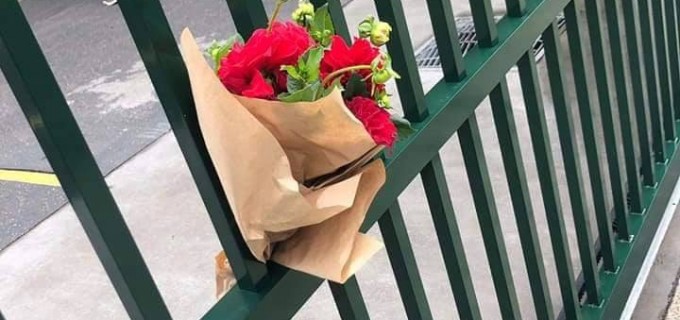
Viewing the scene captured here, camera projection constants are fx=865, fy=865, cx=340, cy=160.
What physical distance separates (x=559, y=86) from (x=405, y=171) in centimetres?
70

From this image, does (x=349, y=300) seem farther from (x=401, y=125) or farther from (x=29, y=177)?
(x=29, y=177)

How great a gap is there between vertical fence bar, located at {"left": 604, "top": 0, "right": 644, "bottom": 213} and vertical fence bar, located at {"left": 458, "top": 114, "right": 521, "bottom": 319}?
0.80m

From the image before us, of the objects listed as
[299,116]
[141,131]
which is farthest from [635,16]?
[141,131]

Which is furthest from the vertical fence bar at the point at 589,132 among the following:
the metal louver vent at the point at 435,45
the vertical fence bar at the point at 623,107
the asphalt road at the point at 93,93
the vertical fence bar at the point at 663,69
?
the asphalt road at the point at 93,93

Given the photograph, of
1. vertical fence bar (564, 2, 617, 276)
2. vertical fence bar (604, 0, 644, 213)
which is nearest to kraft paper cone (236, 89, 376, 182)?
vertical fence bar (564, 2, 617, 276)

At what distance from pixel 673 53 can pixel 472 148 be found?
4.96 feet

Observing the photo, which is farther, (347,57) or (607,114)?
(607,114)

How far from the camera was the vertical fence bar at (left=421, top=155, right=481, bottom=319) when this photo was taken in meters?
1.54

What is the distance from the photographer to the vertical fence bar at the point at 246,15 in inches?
44.7

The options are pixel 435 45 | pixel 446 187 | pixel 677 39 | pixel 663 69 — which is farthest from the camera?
pixel 435 45

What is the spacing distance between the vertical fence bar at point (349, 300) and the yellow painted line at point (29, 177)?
3095 mm

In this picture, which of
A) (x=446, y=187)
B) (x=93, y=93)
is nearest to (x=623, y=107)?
(x=446, y=187)

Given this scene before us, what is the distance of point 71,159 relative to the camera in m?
0.94

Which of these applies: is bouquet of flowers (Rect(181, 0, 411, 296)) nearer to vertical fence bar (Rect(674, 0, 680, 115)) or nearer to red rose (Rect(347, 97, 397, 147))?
red rose (Rect(347, 97, 397, 147))
